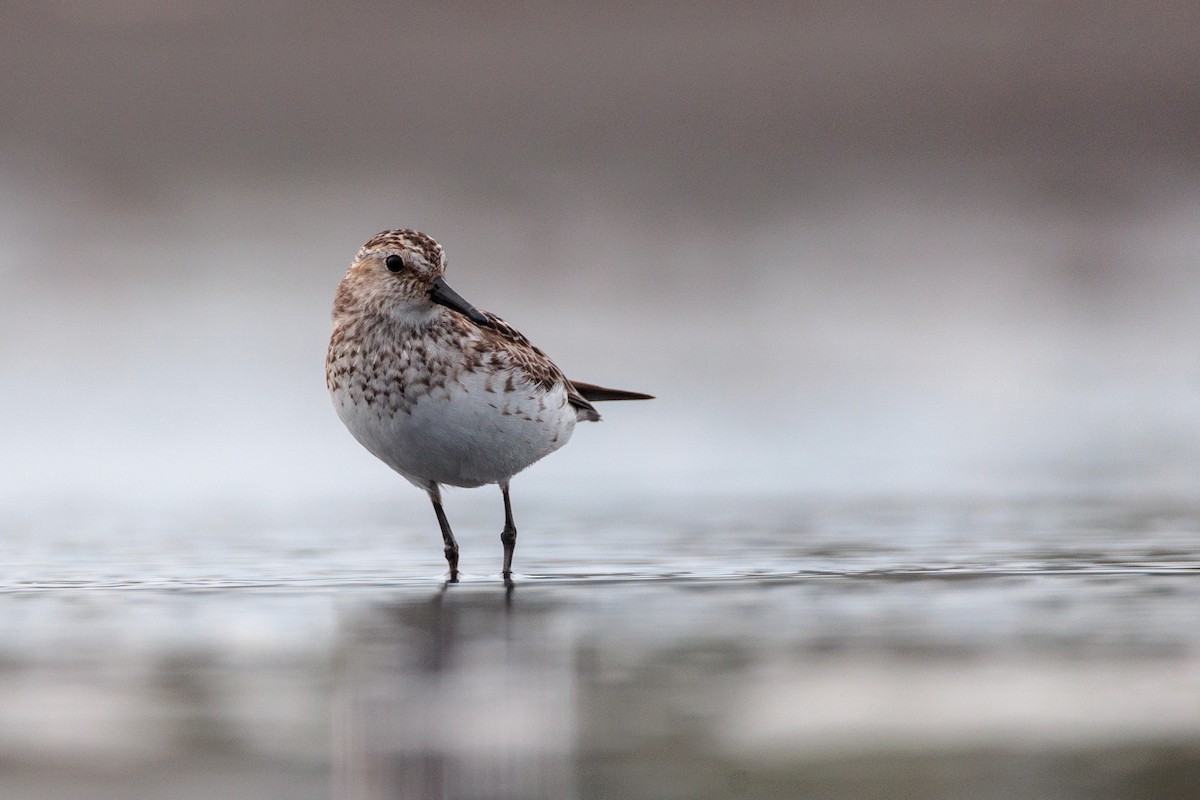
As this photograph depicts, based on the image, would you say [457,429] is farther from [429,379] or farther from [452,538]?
[452,538]

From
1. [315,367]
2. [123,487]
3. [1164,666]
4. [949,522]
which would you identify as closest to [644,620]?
[1164,666]

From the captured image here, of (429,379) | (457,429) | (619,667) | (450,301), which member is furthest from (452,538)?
(619,667)

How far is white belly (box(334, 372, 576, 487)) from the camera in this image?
260 inches

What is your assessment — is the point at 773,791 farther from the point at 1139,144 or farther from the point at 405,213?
the point at 1139,144

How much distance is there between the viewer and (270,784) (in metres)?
3.60

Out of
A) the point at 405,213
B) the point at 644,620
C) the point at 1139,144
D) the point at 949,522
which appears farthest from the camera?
the point at 1139,144

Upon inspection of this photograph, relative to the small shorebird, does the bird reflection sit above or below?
below

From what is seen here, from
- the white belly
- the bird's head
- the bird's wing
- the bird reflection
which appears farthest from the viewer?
the bird's wing

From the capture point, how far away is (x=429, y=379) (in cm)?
660

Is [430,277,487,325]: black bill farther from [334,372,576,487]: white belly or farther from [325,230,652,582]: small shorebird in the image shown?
[334,372,576,487]: white belly

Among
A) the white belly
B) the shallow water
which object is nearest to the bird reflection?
the shallow water

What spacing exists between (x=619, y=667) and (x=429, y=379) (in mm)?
2144

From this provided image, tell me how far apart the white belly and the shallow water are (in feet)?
1.42

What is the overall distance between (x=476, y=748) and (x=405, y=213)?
1232cm
